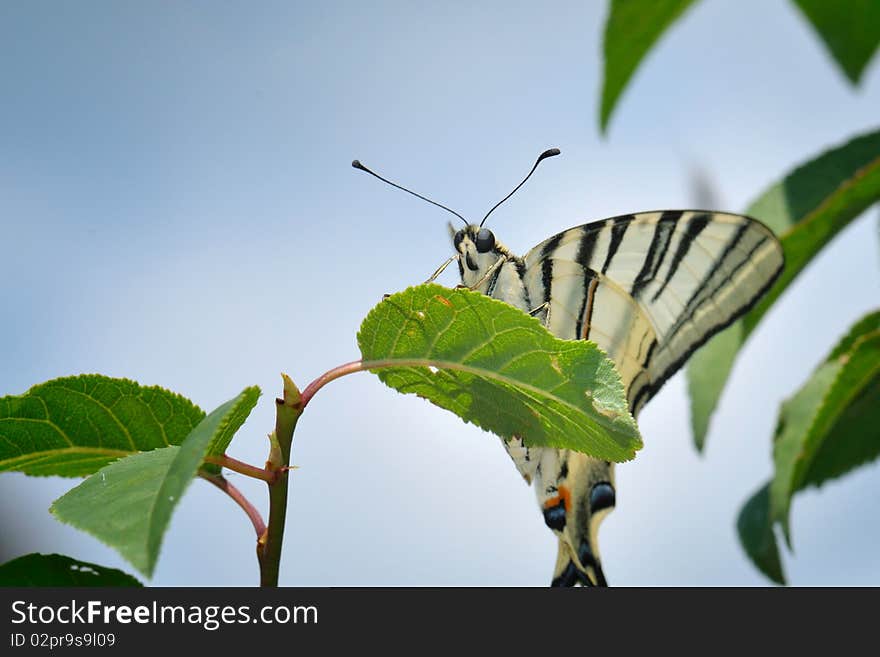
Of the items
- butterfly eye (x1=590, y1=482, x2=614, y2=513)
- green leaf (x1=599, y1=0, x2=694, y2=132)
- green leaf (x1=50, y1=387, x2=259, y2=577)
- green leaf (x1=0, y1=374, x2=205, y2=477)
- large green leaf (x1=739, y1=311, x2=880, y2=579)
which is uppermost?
green leaf (x1=599, y1=0, x2=694, y2=132)

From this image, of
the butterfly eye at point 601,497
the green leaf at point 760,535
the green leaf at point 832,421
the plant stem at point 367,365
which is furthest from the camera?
the butterfly eye at point 601,497

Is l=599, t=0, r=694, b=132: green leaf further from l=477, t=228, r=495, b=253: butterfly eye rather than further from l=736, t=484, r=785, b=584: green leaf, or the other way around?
l=736, t=484, r=785, b=584: green leaf

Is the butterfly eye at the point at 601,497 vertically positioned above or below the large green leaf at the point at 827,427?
above

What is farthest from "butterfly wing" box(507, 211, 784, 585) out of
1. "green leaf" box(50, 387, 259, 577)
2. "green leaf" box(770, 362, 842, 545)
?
"green leaf" box(50, 387, 259, 577)

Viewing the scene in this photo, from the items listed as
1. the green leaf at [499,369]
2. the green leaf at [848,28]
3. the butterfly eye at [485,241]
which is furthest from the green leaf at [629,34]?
the green leaf at [499,369]

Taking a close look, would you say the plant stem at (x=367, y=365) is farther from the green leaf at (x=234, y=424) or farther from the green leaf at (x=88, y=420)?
the green leaf at (x=88, y=420)

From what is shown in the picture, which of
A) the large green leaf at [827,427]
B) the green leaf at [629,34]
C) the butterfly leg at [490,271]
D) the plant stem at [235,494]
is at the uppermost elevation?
the green leaf at [629,34]

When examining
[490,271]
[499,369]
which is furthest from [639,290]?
[499,369]

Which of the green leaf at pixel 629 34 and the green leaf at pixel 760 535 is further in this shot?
the green leaf at pixel 760 535
